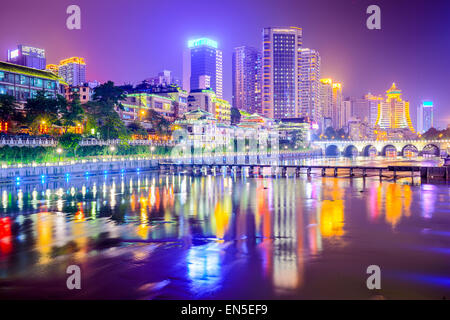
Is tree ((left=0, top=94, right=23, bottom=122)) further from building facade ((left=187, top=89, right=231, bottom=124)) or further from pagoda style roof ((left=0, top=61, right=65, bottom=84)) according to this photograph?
building facade ((left=187, top=89, right=231, bottom=124))

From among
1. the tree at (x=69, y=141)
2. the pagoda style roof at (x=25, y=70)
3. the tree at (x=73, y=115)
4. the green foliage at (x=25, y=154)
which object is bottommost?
the green foliage at (x=25, y=154)

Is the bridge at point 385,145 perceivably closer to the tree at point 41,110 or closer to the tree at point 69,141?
the tree at point 41,110

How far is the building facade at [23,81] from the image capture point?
79.6 meters

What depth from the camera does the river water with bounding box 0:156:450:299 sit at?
48.8 ft

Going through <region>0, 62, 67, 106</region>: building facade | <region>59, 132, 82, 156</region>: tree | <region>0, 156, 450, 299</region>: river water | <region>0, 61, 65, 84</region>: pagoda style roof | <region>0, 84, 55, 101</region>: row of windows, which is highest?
<region>0, 61, 65, 84</region>: pagoda style roof

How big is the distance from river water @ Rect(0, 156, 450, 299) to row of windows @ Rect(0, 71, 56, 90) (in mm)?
51816

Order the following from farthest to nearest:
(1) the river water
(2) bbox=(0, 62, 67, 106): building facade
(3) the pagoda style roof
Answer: (3) the pagoda style roof
(2) bbox=(0, 62, 67, 106): building facade
(1) the river water

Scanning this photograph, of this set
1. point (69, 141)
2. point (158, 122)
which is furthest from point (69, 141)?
point (158, 122)

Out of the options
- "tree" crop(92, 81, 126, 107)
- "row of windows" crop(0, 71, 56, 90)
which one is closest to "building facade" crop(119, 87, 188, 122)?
"tree" crop(92, 81, 126, 107)

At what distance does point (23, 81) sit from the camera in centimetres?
8438

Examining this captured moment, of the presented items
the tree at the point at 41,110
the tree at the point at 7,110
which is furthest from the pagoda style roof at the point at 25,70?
the tree at the point at 7,110

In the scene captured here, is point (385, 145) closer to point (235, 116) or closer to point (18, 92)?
point (235, 116)

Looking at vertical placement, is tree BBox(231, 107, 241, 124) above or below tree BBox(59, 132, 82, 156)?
above
